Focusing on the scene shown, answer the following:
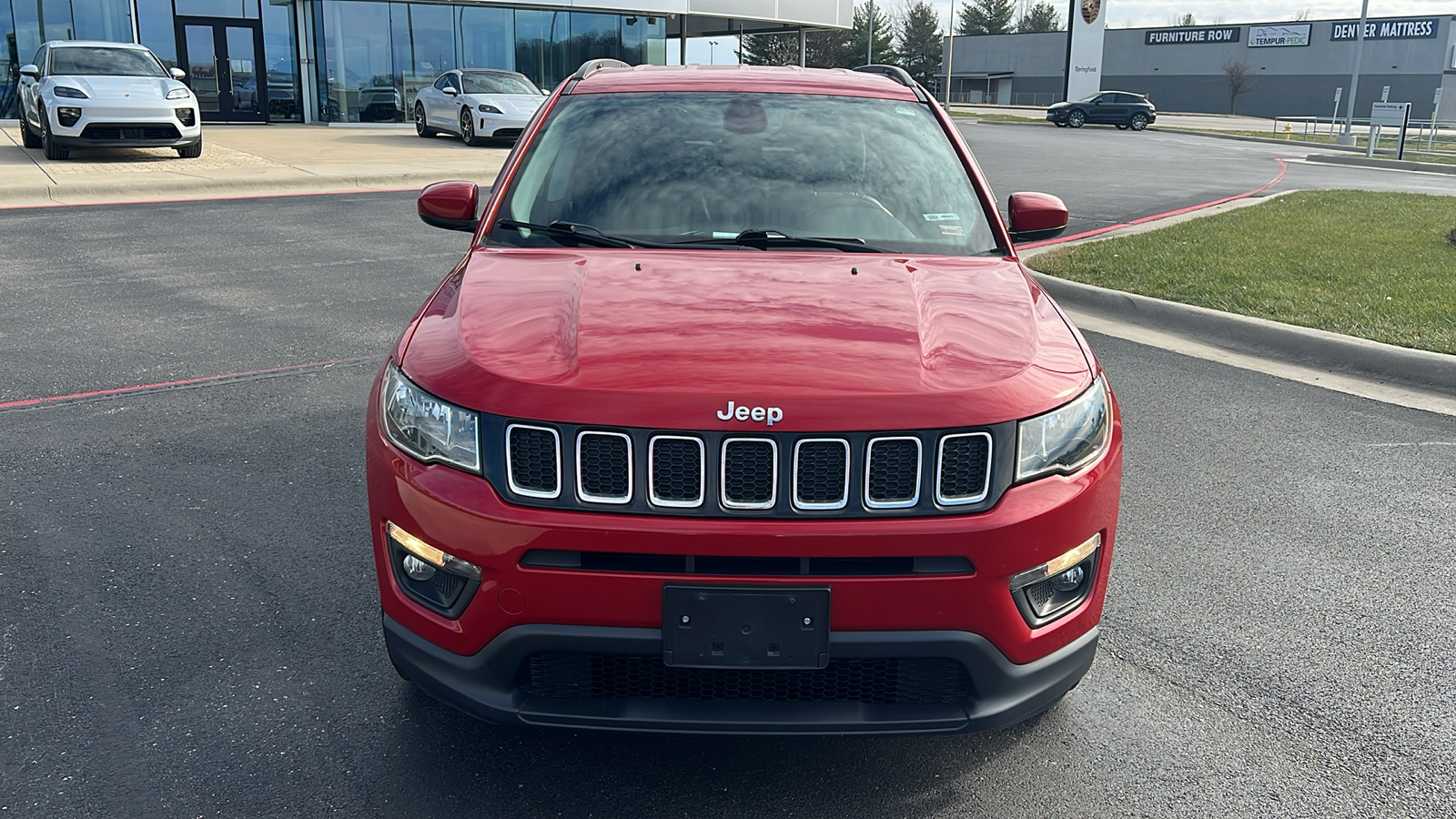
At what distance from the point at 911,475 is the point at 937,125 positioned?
7.01 ft

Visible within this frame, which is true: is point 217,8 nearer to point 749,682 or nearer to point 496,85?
point 496,85

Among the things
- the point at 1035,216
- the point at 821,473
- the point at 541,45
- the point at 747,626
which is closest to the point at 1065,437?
the point at 821,473

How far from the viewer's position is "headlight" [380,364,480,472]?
251 cm

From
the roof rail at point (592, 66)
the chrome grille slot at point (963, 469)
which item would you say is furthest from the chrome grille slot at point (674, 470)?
the roof rail at point (592, 66)

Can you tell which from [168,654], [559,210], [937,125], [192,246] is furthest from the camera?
[192,246]

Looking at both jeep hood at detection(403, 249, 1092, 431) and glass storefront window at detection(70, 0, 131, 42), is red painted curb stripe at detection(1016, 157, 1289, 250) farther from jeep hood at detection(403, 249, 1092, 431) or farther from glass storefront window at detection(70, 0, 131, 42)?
glass storefront window at detection(70, 0, 131, 42)

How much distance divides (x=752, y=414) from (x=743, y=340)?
12.5 inches

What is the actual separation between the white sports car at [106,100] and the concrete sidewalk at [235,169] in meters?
0.36

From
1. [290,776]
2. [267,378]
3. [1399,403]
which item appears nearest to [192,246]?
[267,378]

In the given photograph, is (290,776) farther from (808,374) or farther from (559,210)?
(559,210)

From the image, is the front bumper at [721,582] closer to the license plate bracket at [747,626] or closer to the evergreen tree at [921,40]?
the license plate bracket at [747,626]

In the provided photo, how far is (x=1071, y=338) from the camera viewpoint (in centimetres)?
296

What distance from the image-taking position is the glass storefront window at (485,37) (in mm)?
31578

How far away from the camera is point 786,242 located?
348 cm
